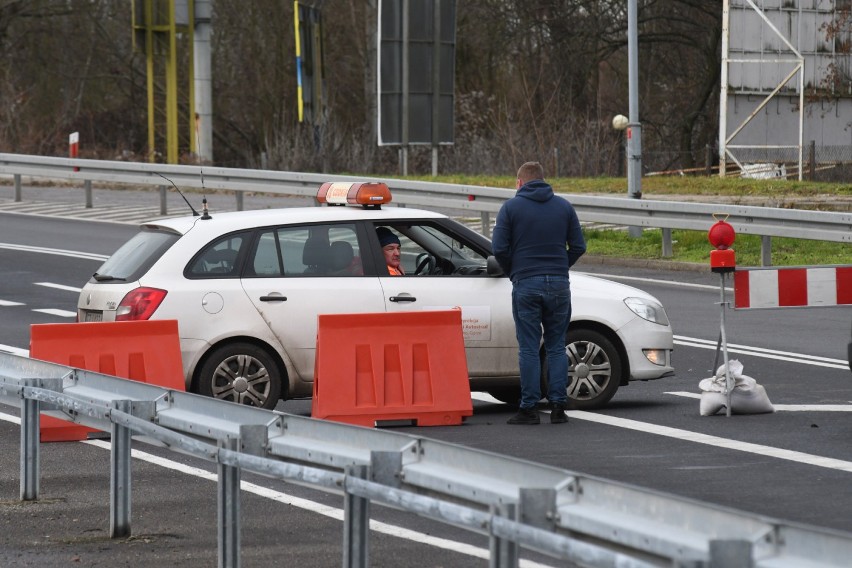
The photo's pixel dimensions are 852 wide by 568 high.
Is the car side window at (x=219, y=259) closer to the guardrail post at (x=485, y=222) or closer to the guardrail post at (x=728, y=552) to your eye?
the guardrail post at (x=728, y=552)

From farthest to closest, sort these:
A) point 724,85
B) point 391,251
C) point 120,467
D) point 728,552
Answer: point 724,85 → point 391,251 → point 120,467 → point 728,552

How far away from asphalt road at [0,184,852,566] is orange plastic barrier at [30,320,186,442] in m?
0.53

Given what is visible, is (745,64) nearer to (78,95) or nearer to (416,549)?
(78,95)

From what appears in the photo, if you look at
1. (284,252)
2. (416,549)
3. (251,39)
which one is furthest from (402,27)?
(416,549)

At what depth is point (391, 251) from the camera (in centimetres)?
1147

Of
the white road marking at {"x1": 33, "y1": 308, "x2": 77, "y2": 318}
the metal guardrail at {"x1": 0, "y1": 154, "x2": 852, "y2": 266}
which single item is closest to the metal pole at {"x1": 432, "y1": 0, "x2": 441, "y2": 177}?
the metal guardrail at {"x1": 0, "y1": 154, "x2": 852, "y2": 266}

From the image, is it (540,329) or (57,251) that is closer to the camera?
(540,329)

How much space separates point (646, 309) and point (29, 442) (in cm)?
Answer: 502

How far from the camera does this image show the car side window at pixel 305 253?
36.9 ft

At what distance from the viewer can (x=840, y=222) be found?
817 inches

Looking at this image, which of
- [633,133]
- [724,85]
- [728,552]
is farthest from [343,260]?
[724,85]

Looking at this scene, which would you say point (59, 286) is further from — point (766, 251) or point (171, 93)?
point (171, 93)

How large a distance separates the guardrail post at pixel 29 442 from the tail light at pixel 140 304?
2.59 metres

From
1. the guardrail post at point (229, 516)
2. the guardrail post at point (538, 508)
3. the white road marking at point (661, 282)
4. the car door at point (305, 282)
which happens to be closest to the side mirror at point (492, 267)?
the car door at point (305, 282)
